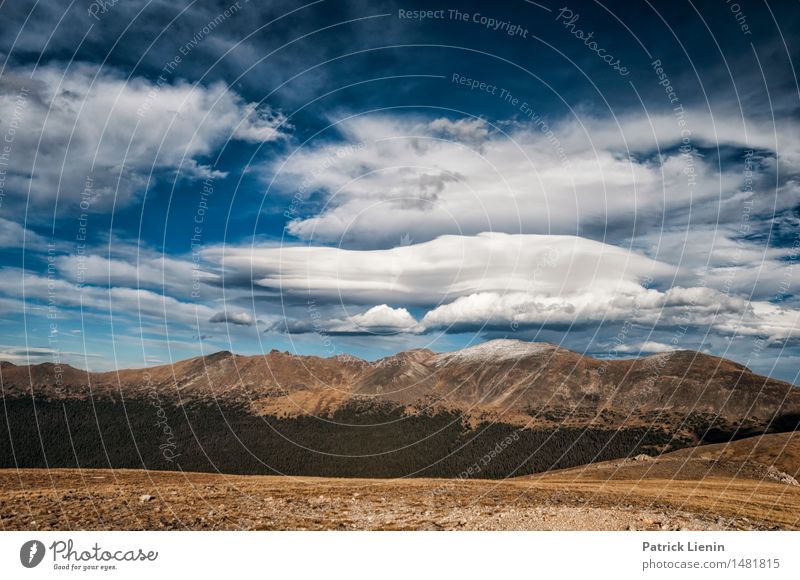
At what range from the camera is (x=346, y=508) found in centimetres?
3103

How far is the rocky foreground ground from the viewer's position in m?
27.5

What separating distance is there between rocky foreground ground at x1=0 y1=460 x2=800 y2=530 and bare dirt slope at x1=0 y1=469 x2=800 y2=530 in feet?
0.18

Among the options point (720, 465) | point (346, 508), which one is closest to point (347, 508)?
point (346, 508)

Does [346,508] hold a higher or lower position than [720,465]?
higher
